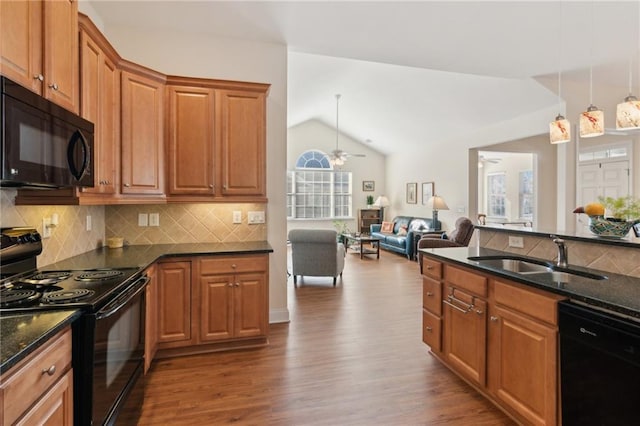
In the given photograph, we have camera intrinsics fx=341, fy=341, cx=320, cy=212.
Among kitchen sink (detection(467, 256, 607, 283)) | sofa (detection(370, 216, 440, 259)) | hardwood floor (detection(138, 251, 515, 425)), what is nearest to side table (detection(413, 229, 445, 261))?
sofa (detection(370, 216, 440, 259))

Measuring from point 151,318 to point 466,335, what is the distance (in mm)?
2355

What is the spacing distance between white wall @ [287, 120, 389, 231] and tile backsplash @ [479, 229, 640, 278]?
818 cm

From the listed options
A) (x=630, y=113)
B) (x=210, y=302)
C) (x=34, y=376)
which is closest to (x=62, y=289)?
(x=34, y=376)

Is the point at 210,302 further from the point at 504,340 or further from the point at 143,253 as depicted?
the point at 504,340

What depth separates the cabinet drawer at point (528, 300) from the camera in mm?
1737

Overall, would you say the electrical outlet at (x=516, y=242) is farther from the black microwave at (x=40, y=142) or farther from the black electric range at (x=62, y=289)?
the black microwave at (x=40, y=142)

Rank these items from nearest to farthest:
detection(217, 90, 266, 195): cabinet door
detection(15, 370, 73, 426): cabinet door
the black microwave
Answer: detection(15, 370, 73, 426): cabinet door → the black microwave → detection(217, 90, 266, 195): cabinet door

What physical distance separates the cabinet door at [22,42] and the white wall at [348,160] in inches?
351

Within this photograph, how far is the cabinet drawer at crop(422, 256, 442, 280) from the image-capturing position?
272 cm

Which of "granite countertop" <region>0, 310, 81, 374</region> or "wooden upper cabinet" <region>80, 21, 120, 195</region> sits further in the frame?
"wooden upper cabinet" <region>80, 21, 120, 195</region>

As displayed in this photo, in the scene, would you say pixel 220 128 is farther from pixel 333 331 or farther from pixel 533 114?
pixel 533 114

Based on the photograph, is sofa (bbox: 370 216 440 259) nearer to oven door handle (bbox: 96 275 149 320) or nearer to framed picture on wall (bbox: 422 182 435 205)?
framed picture on wall (bbox: 422 182 435 205)

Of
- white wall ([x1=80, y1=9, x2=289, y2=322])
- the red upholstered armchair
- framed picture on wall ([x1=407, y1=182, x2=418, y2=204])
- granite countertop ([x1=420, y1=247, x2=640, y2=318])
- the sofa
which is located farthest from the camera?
framed picture on wall ([x1=407, y1=182, x2=418, y2=204])

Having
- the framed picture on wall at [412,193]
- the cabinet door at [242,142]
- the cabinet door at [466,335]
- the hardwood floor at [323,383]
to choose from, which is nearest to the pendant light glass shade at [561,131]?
the cabinet door at [466,335]
